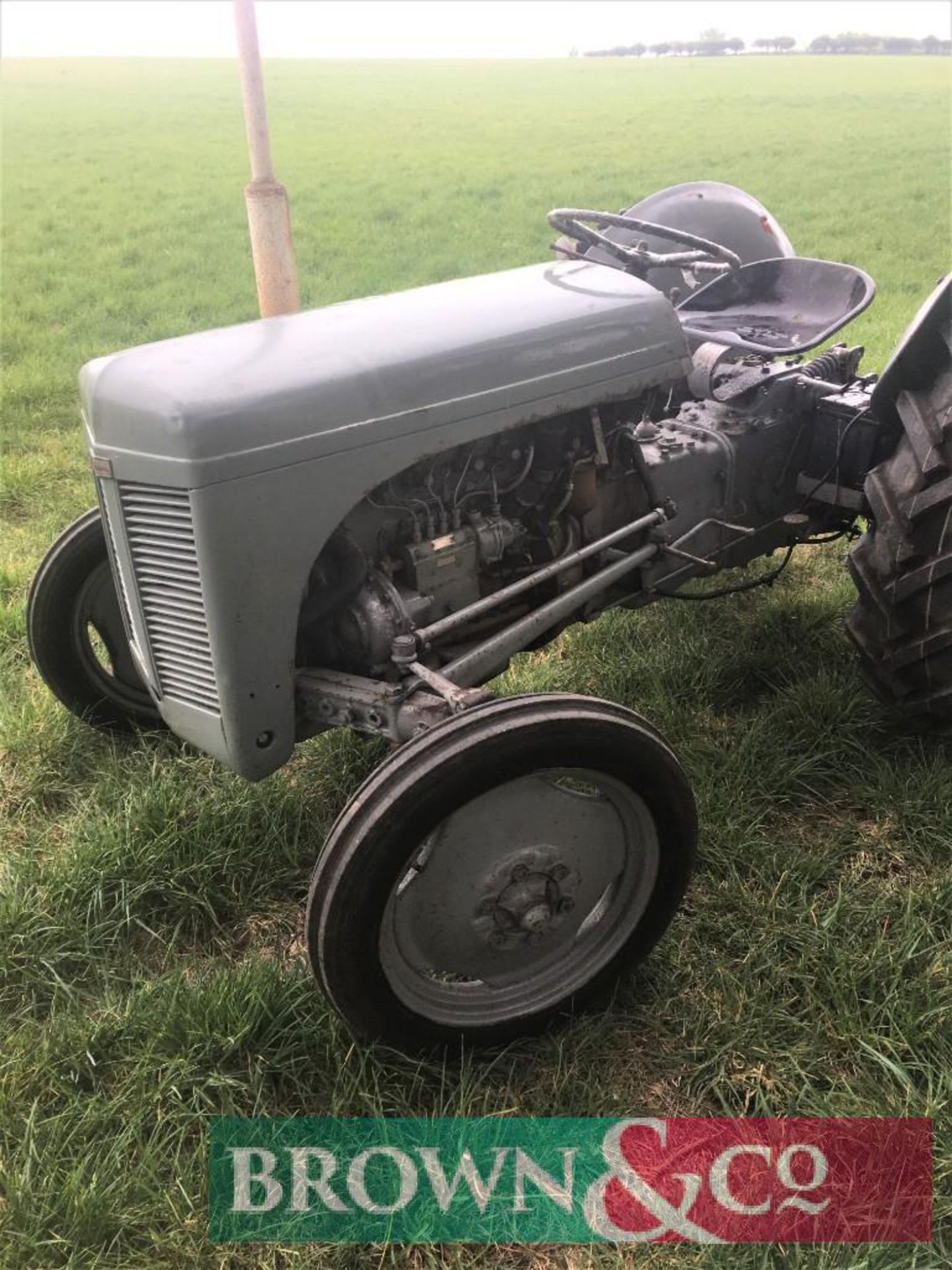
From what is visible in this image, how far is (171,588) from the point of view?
2037 millimetres

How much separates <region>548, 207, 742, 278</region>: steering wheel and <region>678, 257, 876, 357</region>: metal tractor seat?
0.79 feet

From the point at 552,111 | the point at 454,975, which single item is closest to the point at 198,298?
the point at 454,975

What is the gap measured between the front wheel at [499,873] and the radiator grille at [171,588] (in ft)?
1.59

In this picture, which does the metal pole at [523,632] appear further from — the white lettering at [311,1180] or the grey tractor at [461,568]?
the white lettering at [311,1180]

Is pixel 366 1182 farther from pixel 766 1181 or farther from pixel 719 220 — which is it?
pixel 719 220

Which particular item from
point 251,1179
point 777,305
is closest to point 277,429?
point 251,1179

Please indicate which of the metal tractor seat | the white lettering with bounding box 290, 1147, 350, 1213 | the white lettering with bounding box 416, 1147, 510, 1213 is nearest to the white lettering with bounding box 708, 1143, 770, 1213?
the white lettering with bounding box 416, 1147, 510, 1213

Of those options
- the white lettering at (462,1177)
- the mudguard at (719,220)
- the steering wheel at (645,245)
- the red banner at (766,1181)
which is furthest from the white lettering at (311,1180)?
the mudguard at (719,220)

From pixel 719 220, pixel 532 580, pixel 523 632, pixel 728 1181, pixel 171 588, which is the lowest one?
pixel 728 1181

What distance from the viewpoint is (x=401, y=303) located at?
7.51 feet

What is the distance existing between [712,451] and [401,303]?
96cm

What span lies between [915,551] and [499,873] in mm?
1354

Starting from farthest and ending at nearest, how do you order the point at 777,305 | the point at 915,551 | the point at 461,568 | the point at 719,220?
the point at 719,220, the point at 777,305, the point at 915,551, the point at 461,568

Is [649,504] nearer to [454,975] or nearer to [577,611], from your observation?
[577,611]
